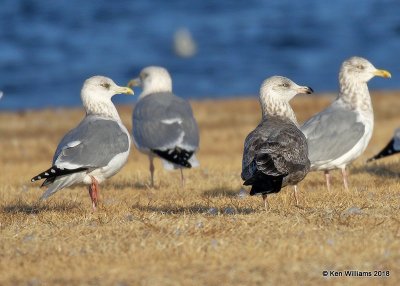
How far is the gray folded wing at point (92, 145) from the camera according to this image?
33.4 ft

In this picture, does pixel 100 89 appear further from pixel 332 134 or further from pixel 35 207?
pixel 332 134

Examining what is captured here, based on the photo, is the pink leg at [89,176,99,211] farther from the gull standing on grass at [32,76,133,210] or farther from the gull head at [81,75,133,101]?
the gull head at [81,75,133,101]

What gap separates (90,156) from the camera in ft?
33.8

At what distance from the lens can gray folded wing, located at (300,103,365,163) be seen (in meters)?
11.6

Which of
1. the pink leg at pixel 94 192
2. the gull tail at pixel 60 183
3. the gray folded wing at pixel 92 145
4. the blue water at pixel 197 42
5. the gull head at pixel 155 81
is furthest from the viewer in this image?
the blue water at pixel 197 42

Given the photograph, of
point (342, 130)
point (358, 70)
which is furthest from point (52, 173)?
point (358, 70)

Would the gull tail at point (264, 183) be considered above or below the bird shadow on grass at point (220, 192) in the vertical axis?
above

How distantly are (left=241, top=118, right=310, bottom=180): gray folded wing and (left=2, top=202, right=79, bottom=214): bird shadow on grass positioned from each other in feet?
7.40

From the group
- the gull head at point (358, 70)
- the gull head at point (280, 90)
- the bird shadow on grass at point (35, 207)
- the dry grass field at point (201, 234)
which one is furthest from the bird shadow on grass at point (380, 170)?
the bird shadow on grass at point (35, 207)

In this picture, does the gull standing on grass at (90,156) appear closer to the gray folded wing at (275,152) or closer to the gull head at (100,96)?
the gull head at (100,96)

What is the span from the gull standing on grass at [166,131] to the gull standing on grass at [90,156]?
187 cm

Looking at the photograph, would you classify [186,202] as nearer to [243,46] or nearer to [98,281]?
[98,281]

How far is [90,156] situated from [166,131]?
3.09 m

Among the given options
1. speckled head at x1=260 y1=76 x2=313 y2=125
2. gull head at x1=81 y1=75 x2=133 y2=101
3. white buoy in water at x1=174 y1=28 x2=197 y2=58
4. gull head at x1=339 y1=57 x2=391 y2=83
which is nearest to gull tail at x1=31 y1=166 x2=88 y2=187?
gull head at x1=81 y1=75 x2=133 y2=101
